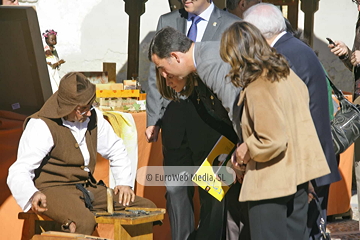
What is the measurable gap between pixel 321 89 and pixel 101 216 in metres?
1.33

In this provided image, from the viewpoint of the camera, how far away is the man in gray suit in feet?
11.4

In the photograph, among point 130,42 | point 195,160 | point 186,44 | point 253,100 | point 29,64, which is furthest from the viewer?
point 130,42

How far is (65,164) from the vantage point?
314cm

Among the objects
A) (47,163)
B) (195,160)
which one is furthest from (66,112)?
(195,160)

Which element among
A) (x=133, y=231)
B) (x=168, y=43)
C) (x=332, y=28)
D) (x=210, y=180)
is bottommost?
(x=332, y=28)

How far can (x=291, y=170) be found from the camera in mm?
2623

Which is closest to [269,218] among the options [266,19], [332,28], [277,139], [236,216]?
[277,139]

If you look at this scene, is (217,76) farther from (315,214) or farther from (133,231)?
(315,214)

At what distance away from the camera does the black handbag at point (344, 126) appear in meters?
3.38

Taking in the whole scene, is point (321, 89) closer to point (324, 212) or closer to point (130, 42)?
point (324, 212)

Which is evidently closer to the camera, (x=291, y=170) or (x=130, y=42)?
(x=291, y=170)

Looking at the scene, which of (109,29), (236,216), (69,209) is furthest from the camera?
(109,29)

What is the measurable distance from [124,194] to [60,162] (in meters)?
0.41

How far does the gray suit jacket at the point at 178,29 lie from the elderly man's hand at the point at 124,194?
50cm
